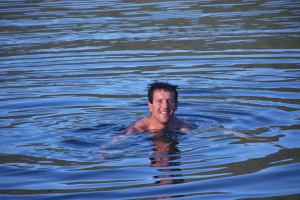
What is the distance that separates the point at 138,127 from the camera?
11.0 m

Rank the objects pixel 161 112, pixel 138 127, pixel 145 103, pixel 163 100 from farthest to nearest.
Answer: pixel 145 103, pixel 138 127, pixel 161 112, pixel 163 100

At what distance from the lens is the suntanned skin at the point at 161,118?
416 inches

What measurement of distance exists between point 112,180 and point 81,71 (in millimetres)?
7522

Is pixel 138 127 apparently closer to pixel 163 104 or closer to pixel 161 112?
pixel 161 112

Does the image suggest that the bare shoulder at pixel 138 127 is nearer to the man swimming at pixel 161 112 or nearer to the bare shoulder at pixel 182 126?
the man swimming at pixel 161 112

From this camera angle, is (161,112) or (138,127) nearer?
(161,112)

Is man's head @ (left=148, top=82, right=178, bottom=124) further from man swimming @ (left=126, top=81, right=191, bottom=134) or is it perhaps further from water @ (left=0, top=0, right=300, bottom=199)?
water @ (left=0, top=0, right=300, bottom=199)

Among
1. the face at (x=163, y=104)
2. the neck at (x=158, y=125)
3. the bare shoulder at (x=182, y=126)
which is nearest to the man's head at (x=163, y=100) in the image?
the face at (x=163, y=104)

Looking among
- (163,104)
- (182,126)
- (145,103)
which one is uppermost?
(145,103)

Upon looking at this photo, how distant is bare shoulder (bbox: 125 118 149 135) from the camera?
35.6 feet

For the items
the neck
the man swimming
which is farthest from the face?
the neck

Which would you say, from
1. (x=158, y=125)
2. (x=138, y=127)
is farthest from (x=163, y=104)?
(x=138, y=127)

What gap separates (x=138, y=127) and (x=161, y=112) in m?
0.51

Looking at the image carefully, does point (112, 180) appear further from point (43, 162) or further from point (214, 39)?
point (214, 39)
